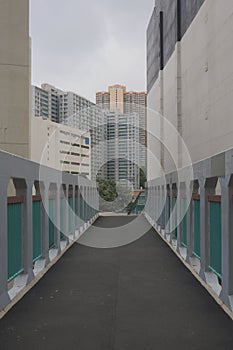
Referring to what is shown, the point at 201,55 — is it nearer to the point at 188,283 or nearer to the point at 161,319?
the point at 188,283

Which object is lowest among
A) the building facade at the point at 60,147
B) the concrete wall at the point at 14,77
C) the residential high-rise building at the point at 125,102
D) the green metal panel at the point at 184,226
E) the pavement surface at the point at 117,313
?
the pavement surface at the point at 117,313

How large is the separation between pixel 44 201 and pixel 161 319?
4.51 metres

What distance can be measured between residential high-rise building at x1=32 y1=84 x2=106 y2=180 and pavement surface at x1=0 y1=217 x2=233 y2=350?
107 meters

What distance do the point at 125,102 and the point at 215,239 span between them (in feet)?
274

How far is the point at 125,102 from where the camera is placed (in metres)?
88.6

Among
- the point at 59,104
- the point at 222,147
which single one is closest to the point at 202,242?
the point at 222,147

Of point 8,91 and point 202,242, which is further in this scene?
point 8,91

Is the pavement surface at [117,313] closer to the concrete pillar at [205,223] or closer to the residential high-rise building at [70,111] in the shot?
the concrete pillar at [205,223]

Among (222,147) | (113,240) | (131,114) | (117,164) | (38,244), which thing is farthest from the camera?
(117,164)

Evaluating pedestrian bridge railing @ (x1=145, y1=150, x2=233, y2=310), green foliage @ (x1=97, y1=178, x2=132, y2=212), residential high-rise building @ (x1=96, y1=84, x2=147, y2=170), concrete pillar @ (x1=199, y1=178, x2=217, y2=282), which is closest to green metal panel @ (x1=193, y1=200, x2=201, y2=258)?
pedestrian bridge railing @ (x1=145, y1=150, x2=233, y2=310)

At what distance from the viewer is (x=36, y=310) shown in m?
5.70

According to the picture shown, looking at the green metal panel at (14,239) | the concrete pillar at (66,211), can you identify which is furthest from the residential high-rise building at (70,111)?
the green metal panel at (14,239)

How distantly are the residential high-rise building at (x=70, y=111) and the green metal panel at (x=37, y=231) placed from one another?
106500 mm

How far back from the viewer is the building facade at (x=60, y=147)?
96.1 meters
